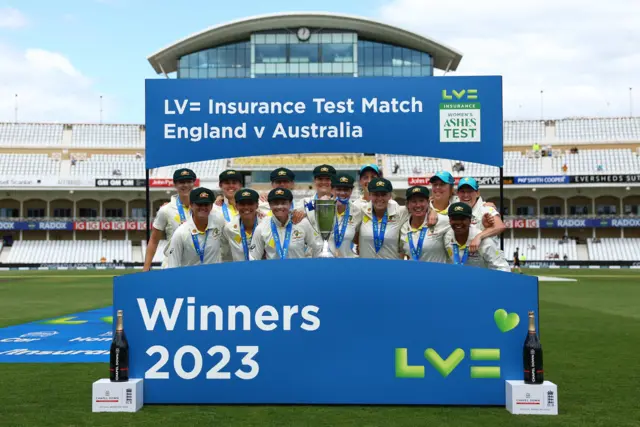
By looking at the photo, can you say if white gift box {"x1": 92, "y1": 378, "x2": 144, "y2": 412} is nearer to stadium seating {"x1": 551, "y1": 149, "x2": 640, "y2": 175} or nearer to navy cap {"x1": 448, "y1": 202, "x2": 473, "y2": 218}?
navy cap {"x1": 448, "y1": 202, "x2": 473, "y2": 218}

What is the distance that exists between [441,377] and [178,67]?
61.8 m

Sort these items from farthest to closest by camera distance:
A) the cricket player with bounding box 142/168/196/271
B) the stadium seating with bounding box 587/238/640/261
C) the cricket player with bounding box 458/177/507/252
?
the stadium seating with bounding box 587/238/640/261 → the cricket player with bounding box 142/168/196/271 → the cricket player with bounding box 458/177/507/252

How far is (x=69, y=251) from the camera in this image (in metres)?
60.2

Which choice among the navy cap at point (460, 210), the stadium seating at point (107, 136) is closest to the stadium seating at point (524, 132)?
the stadium seating at point (107, 136)

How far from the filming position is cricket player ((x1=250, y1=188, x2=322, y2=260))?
21.9ft

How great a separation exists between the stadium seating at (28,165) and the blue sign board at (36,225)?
698cm

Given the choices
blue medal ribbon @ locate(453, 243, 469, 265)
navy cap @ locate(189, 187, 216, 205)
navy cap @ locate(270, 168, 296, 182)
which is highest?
navy cap @ locate(270, 168, 296, 182)

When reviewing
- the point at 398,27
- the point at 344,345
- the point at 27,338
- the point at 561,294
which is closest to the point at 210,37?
the point at 398,27

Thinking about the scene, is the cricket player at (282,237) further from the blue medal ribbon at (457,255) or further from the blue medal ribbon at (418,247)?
the blue medal ribbon at (457,255)

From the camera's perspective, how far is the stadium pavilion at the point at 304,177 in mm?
58125

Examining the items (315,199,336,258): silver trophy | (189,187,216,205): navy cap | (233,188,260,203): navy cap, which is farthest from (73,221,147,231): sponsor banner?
(315,199,336,258): silver trophy

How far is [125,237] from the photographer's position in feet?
207

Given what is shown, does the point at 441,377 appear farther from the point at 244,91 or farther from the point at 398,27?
the point at 398,27

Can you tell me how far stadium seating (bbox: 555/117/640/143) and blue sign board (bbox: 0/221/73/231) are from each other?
162 ft
